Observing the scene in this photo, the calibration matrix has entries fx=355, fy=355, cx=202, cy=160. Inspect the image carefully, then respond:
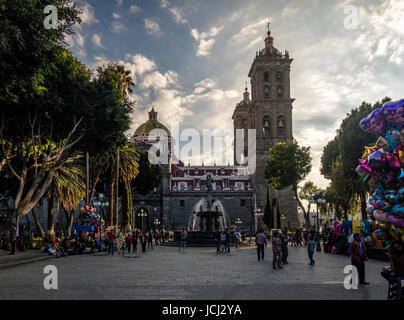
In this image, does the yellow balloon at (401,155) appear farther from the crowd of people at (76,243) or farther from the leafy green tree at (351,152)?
the leafy green tree at (351,152)

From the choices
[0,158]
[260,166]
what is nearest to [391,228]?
[0,158]

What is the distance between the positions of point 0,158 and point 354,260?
20.2 m

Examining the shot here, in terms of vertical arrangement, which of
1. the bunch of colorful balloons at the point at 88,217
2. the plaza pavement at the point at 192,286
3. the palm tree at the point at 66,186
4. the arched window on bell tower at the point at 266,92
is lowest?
the plaza pavement at the point at 192,286

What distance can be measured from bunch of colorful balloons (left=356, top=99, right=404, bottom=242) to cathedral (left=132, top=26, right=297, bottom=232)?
47578mm

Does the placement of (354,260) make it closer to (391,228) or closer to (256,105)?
(391,228)

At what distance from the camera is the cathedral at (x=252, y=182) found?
60.2m

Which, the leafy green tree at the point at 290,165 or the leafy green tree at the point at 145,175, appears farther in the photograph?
the leafy green tree at the point at 290,165

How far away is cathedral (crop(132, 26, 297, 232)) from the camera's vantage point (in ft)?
197

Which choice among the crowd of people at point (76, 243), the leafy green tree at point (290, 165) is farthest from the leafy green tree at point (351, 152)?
the crowd of people at point (76, 243)

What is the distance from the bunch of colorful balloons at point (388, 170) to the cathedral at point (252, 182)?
156ft

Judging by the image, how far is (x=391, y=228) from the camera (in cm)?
946

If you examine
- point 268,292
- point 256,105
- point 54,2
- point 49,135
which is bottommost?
point 268,292
